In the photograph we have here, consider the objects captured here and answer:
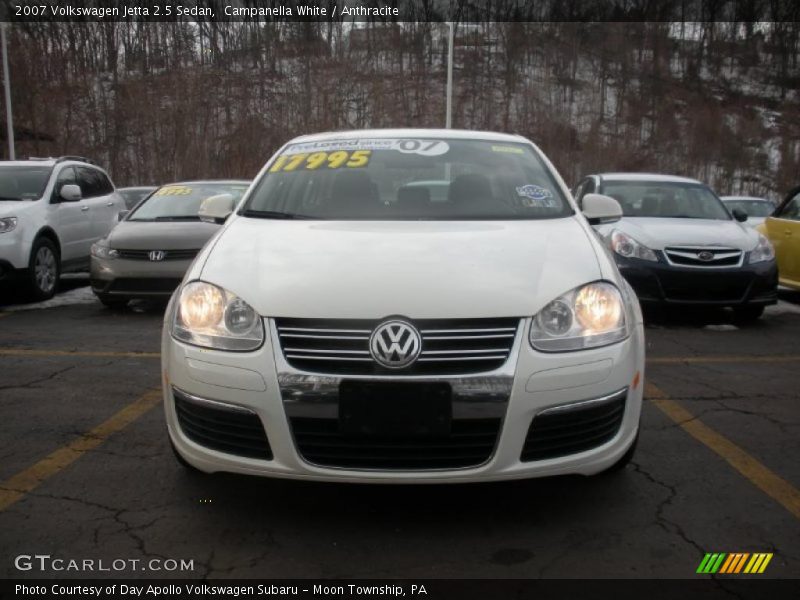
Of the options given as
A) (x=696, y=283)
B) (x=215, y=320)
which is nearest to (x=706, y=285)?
(x=696, y=283)

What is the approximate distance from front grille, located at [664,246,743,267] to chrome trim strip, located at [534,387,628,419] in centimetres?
443

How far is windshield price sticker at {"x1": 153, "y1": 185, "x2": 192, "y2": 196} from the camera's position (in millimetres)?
8609

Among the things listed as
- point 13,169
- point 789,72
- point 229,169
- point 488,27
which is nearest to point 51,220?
point 13,169

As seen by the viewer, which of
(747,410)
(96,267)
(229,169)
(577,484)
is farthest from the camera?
(229,169)

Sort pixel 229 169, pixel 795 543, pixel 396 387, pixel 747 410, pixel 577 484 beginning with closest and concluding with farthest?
pixel 396 387 → pixel 795 543 → pixel 577 484 → pixel 747 410 → pixel 229 169

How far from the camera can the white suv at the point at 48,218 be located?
25.4ft

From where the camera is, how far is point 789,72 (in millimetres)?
38500

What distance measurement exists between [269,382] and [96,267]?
578cm

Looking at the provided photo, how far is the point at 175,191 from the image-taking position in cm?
867

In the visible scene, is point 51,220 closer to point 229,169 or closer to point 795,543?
point 795,543

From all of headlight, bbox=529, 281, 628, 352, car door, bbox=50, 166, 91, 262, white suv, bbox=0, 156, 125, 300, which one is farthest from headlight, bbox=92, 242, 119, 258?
headlight, bbox=529, 281, 628, 352

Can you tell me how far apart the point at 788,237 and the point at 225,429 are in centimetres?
750

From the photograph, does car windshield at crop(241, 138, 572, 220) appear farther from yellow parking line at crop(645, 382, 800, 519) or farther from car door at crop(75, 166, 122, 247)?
car door at crop(75, 166, 122, 247)

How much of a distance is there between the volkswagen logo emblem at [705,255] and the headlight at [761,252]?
15.1 inches
